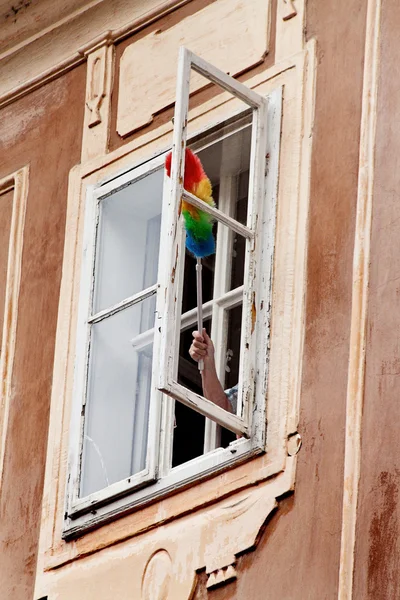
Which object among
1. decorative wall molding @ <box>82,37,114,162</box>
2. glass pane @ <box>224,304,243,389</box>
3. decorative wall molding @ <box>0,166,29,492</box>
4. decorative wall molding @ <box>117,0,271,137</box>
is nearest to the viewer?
glass pane @ <box>224,304,243,389</box>

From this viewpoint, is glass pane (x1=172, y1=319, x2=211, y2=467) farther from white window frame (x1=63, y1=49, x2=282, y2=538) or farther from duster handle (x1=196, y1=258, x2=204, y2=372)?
duster handle (x1=196, y1=258, x2=204, y2=372)

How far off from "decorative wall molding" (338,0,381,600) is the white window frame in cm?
41

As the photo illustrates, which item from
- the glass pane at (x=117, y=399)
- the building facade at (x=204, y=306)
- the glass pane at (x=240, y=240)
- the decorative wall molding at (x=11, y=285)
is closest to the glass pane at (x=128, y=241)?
the building facade at (x=204, y=306)

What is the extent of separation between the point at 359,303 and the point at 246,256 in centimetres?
59

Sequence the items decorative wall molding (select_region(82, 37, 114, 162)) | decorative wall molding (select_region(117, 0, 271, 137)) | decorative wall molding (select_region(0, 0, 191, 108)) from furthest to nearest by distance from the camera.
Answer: decorative wall molding (select_region(0, 0, 191, 108)) → decorative wall molding (select_region(82, 37, 114, 162)) → decorative wall molding (select_region(117, 0, 271, 137))

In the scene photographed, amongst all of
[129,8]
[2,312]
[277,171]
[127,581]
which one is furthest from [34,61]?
[127,581]

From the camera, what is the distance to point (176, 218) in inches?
314

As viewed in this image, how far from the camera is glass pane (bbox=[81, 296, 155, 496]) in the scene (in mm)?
8559

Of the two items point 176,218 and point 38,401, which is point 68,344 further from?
point 176,218

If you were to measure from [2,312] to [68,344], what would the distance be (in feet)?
1.88

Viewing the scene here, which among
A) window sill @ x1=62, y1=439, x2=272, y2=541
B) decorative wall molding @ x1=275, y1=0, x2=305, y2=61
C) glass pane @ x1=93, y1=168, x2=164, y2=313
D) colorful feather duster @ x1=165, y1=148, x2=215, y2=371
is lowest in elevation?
window sill @ x1=62, y1=439, x2=272, y2=541

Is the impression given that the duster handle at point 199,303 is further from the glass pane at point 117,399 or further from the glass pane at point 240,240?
the glass pane at point 117,399

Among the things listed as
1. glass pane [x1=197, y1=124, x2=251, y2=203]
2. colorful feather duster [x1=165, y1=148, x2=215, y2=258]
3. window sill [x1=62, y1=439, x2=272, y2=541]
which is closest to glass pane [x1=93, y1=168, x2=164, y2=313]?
glass pane [x1=197, y1=124, x2=251, y2=203]

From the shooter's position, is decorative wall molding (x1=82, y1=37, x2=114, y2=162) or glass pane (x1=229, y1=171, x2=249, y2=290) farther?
decorative wall molding (x1=82, y1=37, x2=114, y2=162)
